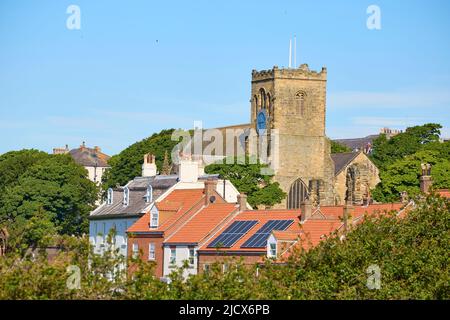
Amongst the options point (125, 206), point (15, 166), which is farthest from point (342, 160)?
point (125, 206)

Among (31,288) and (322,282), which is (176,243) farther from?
(31,288)

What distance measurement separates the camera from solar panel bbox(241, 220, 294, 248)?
69500 millimetres

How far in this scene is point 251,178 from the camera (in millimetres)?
125250

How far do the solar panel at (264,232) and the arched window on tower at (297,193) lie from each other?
55.8m

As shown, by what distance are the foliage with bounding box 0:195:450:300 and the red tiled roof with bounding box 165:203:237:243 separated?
19961 millimetres

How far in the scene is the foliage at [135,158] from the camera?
142 metres

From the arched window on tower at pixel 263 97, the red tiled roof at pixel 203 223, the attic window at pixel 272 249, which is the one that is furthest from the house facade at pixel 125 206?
the arched window on tower at pixel 263 97

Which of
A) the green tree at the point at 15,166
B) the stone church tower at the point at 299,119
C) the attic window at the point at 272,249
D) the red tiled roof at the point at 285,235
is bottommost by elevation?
the attic window at the point at 272,249

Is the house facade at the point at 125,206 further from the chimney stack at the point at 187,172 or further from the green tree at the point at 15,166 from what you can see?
the green tree at the point at 15,166

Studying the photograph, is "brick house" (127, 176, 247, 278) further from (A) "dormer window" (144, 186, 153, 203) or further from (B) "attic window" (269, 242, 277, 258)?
(B) "attic window" (269, 242, 277, 258)

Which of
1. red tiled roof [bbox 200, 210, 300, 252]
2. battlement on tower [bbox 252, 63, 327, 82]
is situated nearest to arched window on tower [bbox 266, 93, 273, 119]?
battlement on tower [bbox 252, 63, 327, 82]
